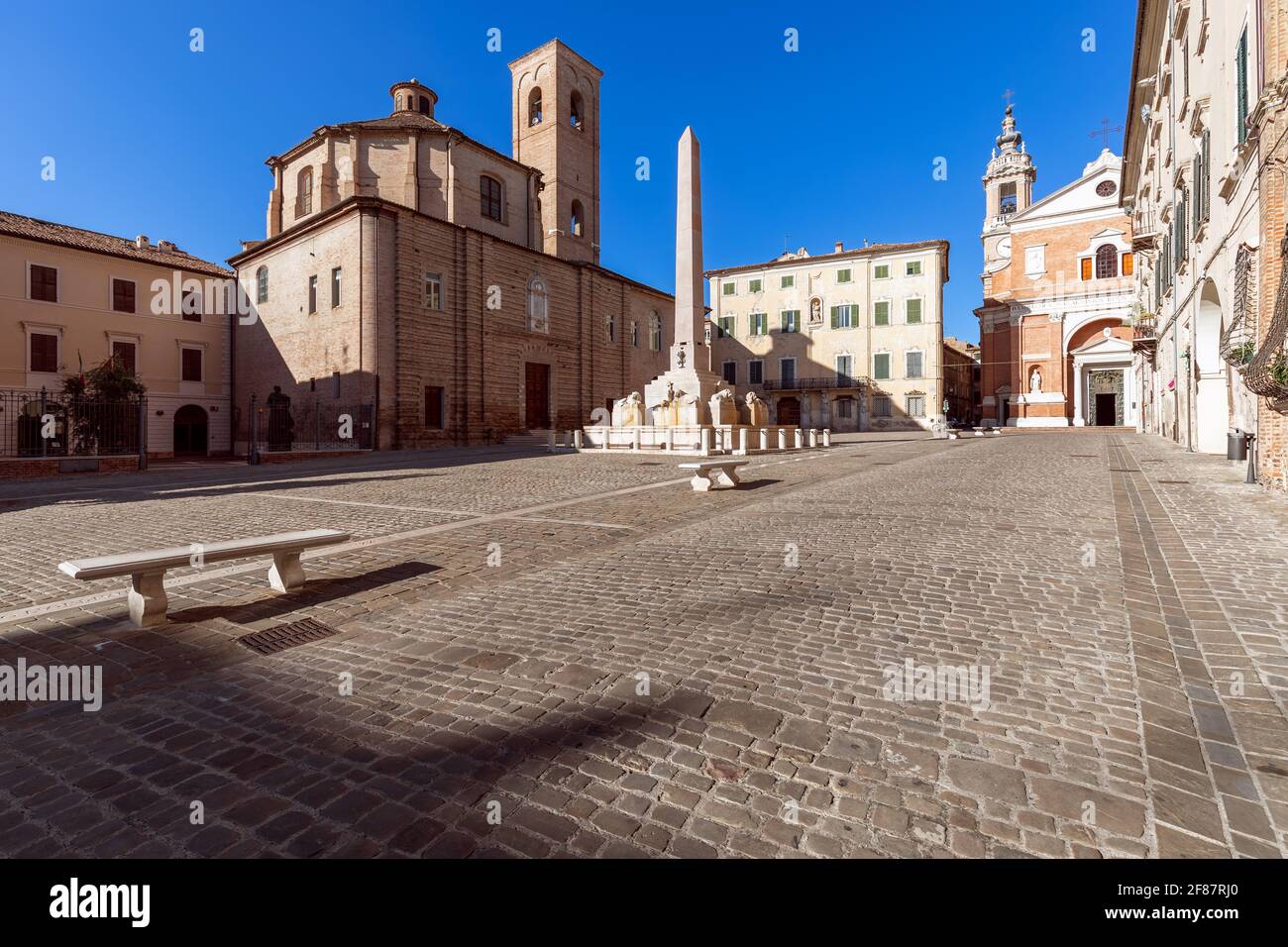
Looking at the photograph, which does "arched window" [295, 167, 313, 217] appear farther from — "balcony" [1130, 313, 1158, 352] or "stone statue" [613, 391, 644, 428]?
"balcony" [1130, 313, 1158, 352]

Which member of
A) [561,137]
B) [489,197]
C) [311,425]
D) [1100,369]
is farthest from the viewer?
[1100,369]

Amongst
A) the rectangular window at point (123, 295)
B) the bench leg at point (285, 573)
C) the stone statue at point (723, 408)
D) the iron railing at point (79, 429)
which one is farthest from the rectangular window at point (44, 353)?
the bench leg at point (285, 573)

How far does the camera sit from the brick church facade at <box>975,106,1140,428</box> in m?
40.2

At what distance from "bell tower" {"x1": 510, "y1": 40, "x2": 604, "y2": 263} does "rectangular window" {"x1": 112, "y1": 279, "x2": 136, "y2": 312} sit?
20012 millimetres

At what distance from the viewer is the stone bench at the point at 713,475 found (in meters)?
10.4

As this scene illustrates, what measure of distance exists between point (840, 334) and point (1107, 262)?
16.8 m

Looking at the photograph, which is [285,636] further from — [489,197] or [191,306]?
[191,306]

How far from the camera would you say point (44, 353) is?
26.1m

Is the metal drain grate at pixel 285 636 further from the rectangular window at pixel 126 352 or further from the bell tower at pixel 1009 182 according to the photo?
the bell tower at pixel 1009 182

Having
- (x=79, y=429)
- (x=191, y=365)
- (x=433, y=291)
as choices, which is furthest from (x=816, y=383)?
(x=79, y=429)

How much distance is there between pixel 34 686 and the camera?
9.94ft

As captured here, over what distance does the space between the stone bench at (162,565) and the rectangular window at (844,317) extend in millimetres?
46820

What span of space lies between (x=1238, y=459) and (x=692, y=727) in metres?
15.9
